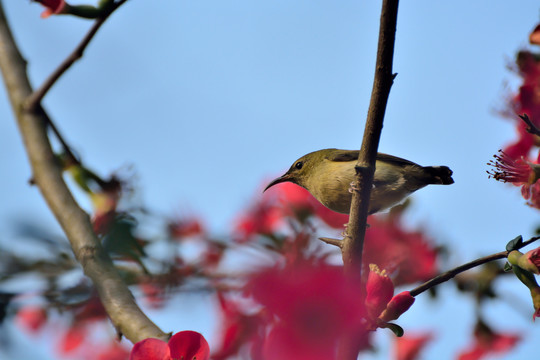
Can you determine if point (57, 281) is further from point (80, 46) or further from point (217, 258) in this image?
point (217, 258)

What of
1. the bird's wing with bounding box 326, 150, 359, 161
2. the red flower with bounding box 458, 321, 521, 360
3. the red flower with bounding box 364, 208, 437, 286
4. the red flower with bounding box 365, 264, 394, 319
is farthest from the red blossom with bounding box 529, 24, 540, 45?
the bird's wing with bounding box 326, 150, 359, 161

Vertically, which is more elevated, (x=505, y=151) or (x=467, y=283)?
(x=505, y=151)

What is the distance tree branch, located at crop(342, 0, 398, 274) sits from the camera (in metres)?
1.16

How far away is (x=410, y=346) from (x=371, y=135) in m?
1.44

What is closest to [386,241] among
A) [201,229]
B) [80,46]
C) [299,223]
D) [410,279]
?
[410,279]

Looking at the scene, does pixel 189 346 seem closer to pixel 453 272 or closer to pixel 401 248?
pixel 453 272

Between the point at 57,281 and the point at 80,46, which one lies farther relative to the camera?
the point at 80,46

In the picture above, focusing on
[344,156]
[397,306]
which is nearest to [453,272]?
[397,306]

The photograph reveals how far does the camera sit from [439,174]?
3.41 meters

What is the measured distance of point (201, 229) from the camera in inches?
129

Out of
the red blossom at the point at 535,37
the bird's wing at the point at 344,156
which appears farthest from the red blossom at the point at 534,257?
the bird's wing at the point at 344,156

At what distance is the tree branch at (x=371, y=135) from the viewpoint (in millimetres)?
1160

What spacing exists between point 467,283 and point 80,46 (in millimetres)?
2269

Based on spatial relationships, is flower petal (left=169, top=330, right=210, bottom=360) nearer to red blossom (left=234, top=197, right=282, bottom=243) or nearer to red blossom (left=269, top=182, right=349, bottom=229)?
red blossom (left=234, top=197, right=282, bottom=243)
